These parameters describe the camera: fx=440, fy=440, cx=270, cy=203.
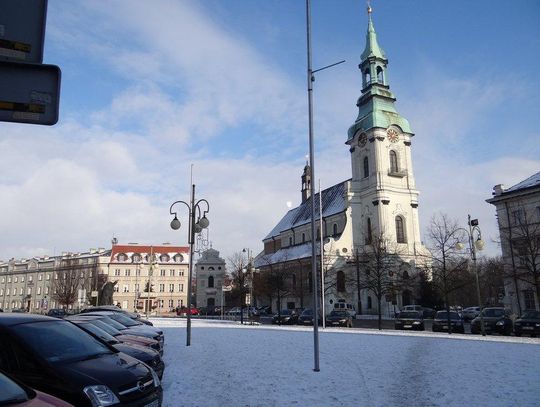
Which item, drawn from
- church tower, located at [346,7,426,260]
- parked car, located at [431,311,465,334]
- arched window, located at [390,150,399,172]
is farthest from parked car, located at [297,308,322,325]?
arched window, located at [390,150,399,172]

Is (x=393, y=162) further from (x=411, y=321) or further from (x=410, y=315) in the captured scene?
(x=411, y=321)

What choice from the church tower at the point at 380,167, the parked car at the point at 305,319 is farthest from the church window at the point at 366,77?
the parked car at the point at 305,319

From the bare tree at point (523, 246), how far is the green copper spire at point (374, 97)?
2427cm

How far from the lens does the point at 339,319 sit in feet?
123

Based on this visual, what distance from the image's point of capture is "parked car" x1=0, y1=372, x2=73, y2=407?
13.1ft

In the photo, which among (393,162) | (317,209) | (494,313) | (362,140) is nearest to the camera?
(494,313)

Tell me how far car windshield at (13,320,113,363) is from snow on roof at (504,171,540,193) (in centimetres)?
4643

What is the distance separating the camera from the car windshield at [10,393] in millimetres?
3967

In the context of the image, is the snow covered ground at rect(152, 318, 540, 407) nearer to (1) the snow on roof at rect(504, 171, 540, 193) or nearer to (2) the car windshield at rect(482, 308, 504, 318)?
(2) the car windshield at rect(482, 308, 504, 318)

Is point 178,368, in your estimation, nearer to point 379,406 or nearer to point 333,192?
point 379,406

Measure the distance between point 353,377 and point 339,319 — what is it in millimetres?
27525

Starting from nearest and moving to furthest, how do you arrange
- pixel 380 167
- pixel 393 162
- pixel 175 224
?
pixel 175 224, pixel 380 167, pixel 393 162

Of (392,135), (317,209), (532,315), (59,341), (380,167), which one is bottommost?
(532,315)

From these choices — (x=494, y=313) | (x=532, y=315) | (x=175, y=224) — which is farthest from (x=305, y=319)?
(x=175, y=224)
